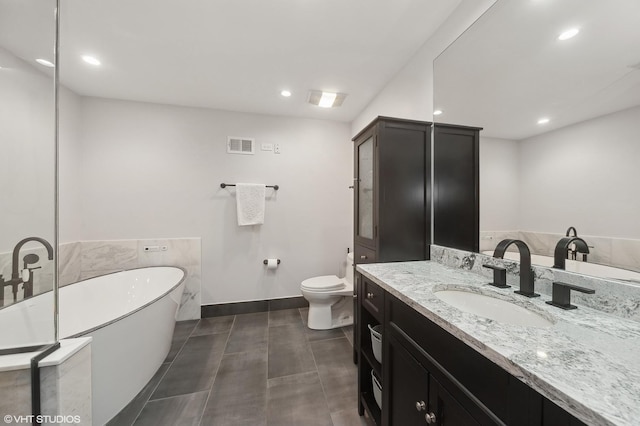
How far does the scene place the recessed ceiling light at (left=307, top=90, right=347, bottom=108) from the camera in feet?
7.66

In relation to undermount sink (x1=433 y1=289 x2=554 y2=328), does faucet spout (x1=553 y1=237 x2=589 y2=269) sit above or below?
above

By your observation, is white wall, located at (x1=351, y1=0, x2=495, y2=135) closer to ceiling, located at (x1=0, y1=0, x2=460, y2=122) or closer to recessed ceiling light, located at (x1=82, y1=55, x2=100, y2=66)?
ceiling, located at (x1=0, y1=0, x2=460, y2=122)

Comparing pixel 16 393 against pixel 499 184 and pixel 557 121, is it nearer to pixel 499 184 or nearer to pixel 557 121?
pixel 499 184

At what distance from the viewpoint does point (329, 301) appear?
92.8 inches

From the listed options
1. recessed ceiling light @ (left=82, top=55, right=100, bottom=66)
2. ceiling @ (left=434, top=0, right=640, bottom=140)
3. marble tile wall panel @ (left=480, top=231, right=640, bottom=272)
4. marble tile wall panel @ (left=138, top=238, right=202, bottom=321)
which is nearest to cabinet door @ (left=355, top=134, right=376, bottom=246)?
ceiling @ (left=434, top=0, right=640, bottom=140)

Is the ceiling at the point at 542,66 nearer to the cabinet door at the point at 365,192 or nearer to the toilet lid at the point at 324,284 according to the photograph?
the cabinet door at the point at 365,192

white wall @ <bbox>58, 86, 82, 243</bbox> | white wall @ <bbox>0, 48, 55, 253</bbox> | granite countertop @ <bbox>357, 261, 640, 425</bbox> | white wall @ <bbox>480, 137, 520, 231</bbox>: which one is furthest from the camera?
white wall @ <bbox>58, 86, 82, 243</bbox>

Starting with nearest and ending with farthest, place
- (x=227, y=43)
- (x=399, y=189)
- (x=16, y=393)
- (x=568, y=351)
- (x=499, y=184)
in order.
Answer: (x=568, y=351) → (x=16, y=393) → (x=499, y=184) → (x=399, y=189) → (x=227, y=43)

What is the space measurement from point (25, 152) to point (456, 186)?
2150 mm

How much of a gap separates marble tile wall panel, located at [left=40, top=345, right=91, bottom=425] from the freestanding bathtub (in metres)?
0.14

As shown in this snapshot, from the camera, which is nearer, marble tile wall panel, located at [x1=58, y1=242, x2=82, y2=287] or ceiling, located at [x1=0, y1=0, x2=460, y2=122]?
ceiling, located at [x1=0, y1=0, x2=460, y2=122]

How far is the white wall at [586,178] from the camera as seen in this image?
80cm

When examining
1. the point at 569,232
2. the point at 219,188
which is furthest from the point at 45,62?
the point at 569,232

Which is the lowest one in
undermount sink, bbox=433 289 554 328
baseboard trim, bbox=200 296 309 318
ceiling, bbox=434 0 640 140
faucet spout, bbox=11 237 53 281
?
baseboard trim, bbox=200 296 309 318
